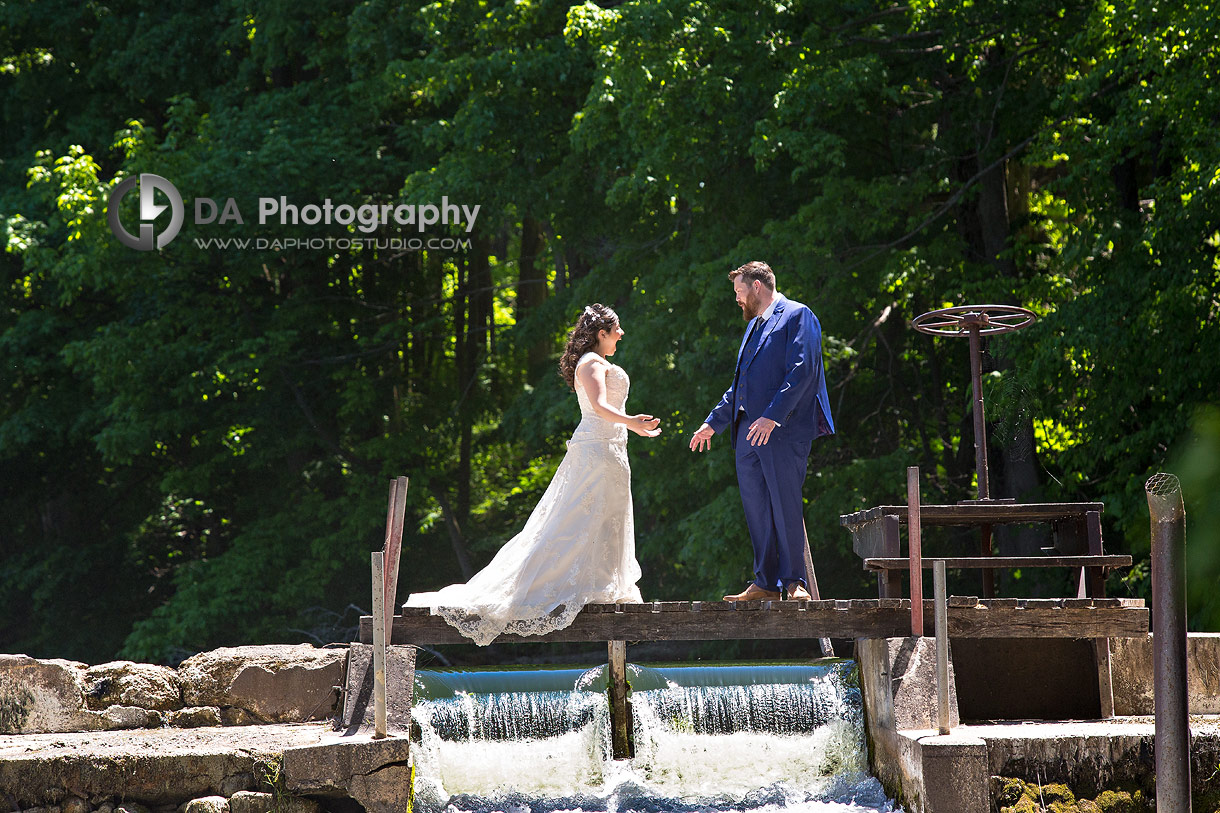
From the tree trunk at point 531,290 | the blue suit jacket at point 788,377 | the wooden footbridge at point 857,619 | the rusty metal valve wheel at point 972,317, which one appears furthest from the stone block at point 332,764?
the tree trunk at point 531,290

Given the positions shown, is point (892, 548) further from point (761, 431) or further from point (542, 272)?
point (542, 272)

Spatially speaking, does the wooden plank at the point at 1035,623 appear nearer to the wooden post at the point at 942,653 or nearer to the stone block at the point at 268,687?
the wooden post at the point at 942,653

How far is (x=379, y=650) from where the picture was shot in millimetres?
5746

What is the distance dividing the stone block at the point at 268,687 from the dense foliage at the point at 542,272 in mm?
5812

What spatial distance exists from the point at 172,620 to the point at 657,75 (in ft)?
30.4

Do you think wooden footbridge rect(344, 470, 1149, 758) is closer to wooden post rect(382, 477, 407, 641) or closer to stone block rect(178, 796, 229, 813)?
wooden post rect(382, 477, 407, 641)

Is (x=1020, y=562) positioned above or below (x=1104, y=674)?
above

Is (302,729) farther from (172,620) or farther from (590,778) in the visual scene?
(172,620)

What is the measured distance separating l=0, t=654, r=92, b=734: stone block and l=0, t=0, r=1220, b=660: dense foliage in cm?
698

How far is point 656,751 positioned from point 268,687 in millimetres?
2209

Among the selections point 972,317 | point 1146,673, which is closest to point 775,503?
point 972,317

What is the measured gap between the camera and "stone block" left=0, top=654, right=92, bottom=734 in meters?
6.78

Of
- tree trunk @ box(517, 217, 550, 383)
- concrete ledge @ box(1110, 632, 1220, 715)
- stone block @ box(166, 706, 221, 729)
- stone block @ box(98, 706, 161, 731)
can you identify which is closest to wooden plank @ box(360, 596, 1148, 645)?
concrete ledge @ box(1110, 632, 1220, 715)

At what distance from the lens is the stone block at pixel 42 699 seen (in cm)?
678
